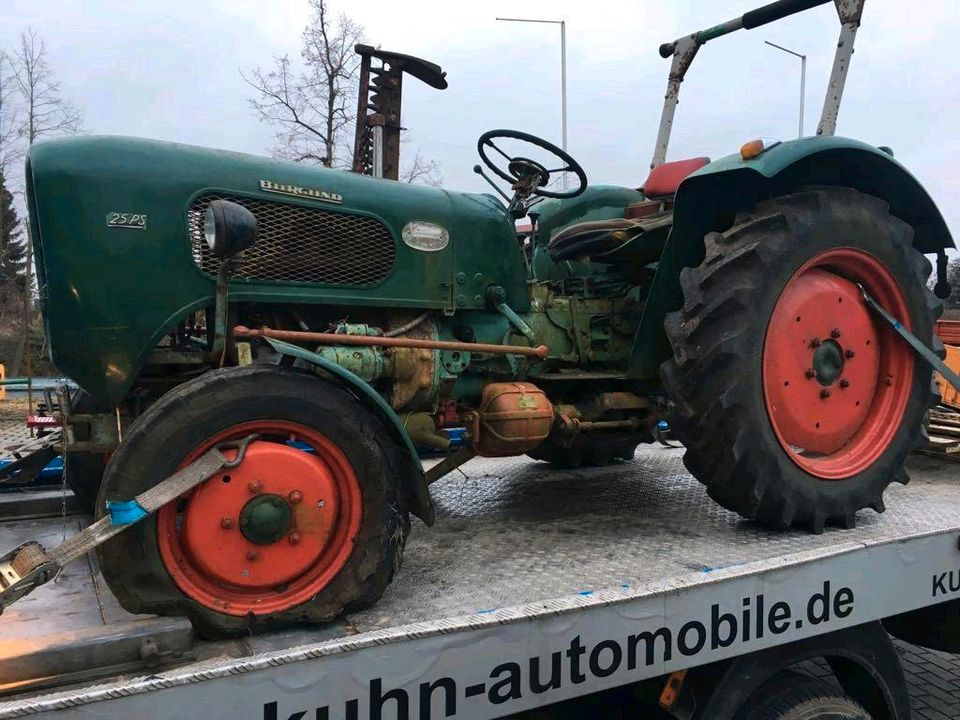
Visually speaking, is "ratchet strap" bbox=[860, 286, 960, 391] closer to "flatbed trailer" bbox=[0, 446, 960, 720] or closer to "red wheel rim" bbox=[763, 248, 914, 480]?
"red wheel rim" bbox=[763, 248, 914, 480]

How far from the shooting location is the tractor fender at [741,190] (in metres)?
2.80

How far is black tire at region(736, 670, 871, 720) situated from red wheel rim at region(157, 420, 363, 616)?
137 cm

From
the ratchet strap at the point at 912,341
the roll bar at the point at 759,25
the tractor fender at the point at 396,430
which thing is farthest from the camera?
the roll bar at the point at 759,25

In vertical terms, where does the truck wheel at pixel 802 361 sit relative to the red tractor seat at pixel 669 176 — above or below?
below

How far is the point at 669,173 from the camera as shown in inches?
147

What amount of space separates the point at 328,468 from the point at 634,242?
1.74 metres

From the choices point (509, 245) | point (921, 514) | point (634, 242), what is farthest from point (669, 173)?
point (921, 514)

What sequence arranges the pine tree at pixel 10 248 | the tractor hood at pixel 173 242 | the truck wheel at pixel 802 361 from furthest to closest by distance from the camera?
the pine tree at pixel 10 248, the truck wheel at pixel 802 361, the tractor hood at pixel 173 242

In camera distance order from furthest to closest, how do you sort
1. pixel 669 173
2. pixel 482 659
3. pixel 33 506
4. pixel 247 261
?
pixel 669 173 < pixel 33 506 < pixel 247 261 < pixel 482 659

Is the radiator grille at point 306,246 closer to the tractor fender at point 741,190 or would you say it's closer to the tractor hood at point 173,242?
Answer: the tractor hood at point 173,242

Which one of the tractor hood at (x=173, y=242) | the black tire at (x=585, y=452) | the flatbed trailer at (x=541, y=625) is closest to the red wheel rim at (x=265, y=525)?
the flatbed trailer at (x=541, y=625)

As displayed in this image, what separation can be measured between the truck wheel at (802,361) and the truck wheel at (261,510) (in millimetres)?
1211

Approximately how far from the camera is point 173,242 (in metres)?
2.36

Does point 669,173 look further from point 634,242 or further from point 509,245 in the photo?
point 509,245
